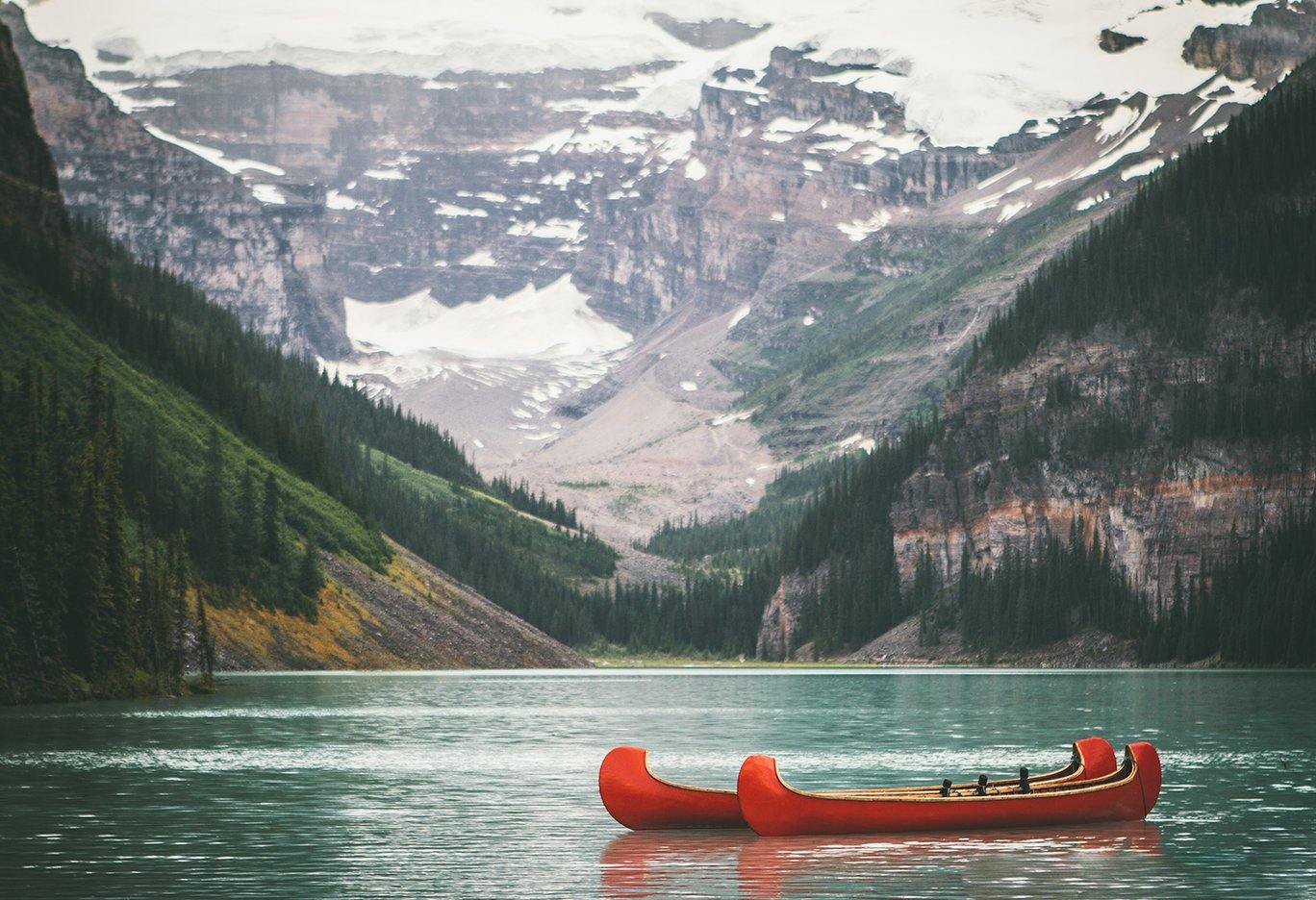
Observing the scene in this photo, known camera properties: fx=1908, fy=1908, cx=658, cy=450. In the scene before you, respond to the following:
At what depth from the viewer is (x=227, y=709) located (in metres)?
131

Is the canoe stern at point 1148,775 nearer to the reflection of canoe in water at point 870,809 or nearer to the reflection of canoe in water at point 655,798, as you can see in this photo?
the reflection of canoe in water at point 870,809

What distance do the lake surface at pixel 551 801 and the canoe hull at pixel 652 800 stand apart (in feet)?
2.32

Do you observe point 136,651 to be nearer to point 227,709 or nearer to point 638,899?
point 227,709

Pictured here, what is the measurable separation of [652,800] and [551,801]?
11703 mm

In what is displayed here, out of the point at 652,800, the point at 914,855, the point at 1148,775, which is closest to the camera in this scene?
the point at 914,855

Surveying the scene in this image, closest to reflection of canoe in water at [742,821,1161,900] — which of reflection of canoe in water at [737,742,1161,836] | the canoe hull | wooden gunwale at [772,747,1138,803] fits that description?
reflection of canoe in water at [737,742,1161,836]

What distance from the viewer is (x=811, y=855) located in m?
61.3

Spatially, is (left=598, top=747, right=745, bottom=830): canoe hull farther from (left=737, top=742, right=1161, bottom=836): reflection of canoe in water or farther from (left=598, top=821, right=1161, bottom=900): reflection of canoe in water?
(left=737, top=742, right=1161, bottom=836): reflection of canoe in water

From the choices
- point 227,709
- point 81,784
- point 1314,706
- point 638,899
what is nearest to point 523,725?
point 227,709

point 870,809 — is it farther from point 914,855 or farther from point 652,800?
point 652,800

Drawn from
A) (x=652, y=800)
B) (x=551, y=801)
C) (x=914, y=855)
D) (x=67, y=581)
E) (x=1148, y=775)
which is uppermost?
(x=1148, y=775)

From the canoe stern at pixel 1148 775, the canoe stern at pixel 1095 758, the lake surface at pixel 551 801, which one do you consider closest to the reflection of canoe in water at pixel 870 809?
the lake surface at pixel 551 801

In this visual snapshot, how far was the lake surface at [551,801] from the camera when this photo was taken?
2221 inches

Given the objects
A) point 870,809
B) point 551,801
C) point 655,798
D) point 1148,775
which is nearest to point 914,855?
point 870,809
